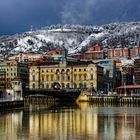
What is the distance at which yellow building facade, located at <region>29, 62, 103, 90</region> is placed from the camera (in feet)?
527

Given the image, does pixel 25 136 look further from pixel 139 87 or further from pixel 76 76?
pixel 76 76

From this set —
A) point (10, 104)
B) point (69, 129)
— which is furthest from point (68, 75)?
point (69, 129)

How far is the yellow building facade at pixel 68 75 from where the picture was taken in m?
161

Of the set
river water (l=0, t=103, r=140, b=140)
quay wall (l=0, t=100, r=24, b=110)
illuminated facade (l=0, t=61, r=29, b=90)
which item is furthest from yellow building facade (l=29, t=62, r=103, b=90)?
river water (l=0, t=103, r=140, b=140)

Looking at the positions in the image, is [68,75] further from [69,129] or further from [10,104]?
[69,129]

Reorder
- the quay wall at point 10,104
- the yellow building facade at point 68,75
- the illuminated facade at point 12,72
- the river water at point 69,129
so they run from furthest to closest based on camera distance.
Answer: the illuminated facade at point 12,72 < the yellow building facade at point 68,75 < the quay wall at point 10,104 < the river water at point 69,129

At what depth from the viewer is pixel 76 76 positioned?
16325 cm

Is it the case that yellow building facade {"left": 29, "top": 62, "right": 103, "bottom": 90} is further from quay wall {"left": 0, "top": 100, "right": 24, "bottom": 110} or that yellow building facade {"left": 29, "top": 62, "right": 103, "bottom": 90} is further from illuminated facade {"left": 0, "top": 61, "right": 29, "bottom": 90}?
quay wall {"left": 0, "top": 100, "right": 24, "bottom": 110}

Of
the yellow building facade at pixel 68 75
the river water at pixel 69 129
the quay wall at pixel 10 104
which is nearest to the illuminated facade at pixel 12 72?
the yellow building facade at pixel 68 75

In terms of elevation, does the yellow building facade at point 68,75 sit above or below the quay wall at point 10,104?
above

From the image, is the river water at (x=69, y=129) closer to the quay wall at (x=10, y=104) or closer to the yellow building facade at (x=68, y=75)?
the quay wall at (x=10, y=104)

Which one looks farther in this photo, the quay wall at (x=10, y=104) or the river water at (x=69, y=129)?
the quay wall at (x=10, y=104)

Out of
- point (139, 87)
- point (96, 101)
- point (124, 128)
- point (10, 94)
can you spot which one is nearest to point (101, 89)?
point (139, 87)

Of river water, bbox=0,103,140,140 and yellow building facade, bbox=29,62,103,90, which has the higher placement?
yellow building facade, bbox=29,62,103,90
